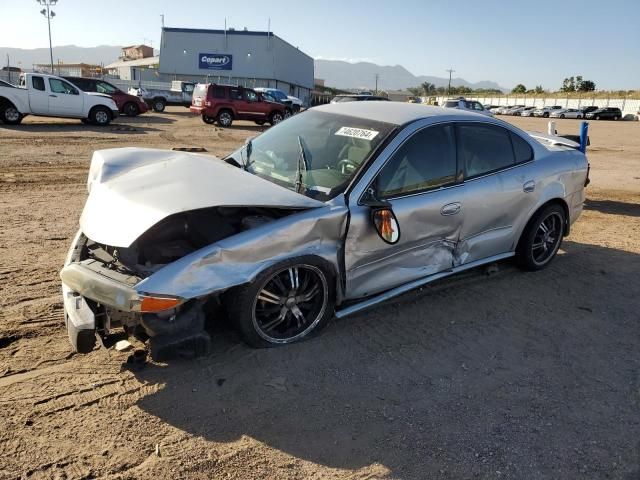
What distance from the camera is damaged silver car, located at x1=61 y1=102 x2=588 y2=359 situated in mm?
3064

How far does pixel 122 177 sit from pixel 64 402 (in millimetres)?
1625

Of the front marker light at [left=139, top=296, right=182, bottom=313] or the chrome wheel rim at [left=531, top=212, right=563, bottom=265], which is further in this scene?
the chrome wheel rim at [left=531, top=212, right=563, bottom=265]

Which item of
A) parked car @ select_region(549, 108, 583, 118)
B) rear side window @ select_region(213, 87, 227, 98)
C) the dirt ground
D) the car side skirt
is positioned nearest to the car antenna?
the car side skirt

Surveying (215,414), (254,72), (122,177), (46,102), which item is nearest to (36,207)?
(122,177)

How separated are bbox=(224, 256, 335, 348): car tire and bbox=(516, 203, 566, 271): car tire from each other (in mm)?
2430

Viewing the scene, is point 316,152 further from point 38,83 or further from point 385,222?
point 38,83

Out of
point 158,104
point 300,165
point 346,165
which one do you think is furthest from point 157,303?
point 158,104

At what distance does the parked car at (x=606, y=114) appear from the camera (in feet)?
178

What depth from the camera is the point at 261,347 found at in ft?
11.6

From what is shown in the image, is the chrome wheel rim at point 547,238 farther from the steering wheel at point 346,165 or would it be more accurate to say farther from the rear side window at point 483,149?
the steering wheel at point 346,165

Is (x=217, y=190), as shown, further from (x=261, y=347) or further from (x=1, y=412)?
(x=1, y=412)

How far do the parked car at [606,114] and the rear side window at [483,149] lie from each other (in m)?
58.1

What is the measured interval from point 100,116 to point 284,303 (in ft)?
57.9

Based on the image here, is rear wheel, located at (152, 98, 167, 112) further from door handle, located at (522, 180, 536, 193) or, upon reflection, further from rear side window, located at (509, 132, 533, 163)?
door handle, located at (522, 180, 536, 193)
